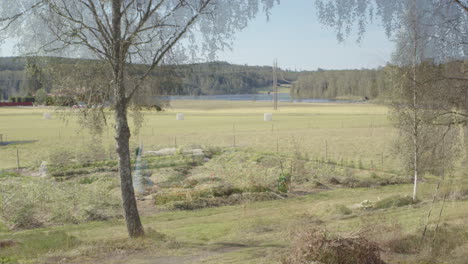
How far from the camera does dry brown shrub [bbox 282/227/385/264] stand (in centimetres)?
651

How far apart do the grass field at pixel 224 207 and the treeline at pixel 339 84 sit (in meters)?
11.0

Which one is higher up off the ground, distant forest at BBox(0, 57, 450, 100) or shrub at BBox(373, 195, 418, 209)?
distant forest at BBox(0, 57, 450, 100)

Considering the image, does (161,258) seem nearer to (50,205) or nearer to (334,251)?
(334,251)

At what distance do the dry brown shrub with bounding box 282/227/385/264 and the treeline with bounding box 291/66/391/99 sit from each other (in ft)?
90.2

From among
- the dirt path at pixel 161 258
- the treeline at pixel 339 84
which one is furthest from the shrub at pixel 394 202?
the treeline at pixel 339 84

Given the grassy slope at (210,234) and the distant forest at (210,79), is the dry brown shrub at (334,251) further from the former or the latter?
the distant forest at (210,79)

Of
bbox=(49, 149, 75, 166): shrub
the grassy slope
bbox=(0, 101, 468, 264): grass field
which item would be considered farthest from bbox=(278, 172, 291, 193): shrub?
bbox=(49, 149, 75, 166): shrub

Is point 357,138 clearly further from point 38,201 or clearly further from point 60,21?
point 60,21

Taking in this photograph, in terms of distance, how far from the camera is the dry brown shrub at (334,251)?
21.4 feet

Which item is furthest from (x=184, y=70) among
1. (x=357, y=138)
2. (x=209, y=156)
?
(x=357, y=138)

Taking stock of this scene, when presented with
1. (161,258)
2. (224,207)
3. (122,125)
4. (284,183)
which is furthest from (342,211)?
(284,183)

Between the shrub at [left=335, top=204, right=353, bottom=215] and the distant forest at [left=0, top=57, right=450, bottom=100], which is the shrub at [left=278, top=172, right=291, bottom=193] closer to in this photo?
the distant forest at [left=0, top=57, right=450, bottom=100]

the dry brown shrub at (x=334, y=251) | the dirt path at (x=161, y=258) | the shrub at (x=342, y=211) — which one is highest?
the dry brown shrub at (x=334, y=251)

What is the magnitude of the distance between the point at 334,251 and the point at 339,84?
251 ft
